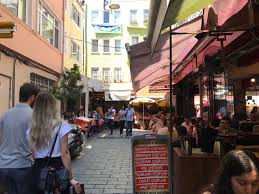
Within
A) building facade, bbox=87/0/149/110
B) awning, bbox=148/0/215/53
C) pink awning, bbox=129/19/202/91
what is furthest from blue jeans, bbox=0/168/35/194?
building facade, bbox=87/0/149/110

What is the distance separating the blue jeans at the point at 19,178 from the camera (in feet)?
14.7

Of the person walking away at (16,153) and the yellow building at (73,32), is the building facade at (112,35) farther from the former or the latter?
the person walking away at (16,153)

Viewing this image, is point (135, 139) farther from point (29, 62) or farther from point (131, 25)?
point (131, 25)

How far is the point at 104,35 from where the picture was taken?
4634cm

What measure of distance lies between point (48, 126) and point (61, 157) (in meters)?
0.33

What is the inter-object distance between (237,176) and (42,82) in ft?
Answer: 60.9

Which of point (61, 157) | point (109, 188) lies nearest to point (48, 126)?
point (61, 157)

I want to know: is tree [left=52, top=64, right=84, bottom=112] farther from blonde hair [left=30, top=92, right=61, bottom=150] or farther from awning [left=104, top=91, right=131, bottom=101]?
blonde hair [left=30, top=92, right=61, bottom=150]

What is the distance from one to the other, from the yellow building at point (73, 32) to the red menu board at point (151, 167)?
19.9 metres

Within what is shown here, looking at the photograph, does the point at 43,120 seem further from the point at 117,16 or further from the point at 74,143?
the point at 117,16

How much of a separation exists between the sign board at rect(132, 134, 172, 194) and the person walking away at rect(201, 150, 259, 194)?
390 centimetres

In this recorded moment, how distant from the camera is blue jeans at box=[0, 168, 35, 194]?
4.49 metres

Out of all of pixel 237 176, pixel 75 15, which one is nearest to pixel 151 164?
pixel 237 176

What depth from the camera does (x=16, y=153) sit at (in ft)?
14.9
